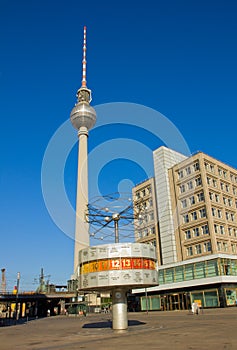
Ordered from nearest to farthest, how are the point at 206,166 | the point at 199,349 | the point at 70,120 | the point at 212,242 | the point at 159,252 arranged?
the point at 199,349, the point at 212,242, the point at 206,166, the point at 159,252, the point at 70,120

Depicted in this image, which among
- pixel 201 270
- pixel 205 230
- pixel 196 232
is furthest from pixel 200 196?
pixel 201 270

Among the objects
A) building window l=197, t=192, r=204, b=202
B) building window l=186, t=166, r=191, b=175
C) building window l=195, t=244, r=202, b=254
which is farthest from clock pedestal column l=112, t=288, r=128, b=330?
building window l=186, t=166, r=191, b=175

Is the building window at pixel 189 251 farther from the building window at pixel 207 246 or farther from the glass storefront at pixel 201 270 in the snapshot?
the building window at pixel 207 246

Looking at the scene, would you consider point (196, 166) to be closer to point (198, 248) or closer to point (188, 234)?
point (188, 234)

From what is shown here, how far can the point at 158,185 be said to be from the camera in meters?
76.8

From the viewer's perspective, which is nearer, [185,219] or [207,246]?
[207,246]

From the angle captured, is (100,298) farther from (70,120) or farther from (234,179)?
(70,120)

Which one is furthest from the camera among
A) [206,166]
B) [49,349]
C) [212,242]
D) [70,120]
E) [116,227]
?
[70,120]

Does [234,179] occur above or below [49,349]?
above

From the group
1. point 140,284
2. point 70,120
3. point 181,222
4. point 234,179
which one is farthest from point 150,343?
point 70,120

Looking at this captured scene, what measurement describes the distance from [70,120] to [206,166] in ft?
251

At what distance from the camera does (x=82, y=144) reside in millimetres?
123562

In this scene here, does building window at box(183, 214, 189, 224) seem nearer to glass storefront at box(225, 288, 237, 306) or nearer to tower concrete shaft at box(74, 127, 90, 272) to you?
glass storefront at box(225, 288, 237, 306)

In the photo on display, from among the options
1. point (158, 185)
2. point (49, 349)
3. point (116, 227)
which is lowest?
point (49, 349)
